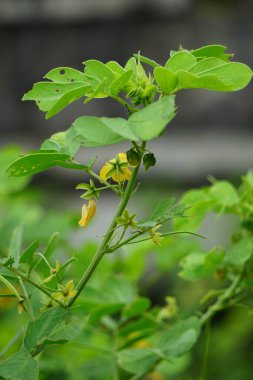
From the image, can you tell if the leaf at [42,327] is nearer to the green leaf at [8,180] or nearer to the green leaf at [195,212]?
the green leaf at [195,212]

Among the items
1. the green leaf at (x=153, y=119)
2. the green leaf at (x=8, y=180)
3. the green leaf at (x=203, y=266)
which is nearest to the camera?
the green leaf at (x=153, y=119)

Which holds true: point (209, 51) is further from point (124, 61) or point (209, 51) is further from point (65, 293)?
point (124, 61)

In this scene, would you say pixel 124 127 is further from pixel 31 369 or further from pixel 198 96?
pixel 198 96

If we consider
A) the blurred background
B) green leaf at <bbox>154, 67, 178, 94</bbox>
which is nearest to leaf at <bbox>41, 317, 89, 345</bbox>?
green leaf at <bbox>154, 67, 178, 94</bbox>

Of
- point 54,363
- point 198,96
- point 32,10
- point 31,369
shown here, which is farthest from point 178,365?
point 32,10

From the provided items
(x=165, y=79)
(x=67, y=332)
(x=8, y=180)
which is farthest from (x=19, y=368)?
(x=8, y=180)

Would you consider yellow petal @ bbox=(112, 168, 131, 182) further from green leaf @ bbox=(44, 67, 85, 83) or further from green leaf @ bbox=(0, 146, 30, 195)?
green leaf @ bbox=(0, 146, 30, 195)

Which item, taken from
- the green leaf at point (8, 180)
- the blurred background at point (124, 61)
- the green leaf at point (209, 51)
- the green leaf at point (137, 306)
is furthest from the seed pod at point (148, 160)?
the blurred background at point (124, 61)
